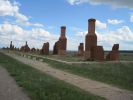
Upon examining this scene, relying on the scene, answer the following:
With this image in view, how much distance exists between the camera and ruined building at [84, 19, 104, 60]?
3669 cm

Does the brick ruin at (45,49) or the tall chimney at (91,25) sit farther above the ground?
the tall chimney at (91,25)

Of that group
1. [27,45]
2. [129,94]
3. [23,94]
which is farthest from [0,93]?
[27,45]

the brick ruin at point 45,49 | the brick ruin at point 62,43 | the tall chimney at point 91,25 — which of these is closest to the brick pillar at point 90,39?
the tall chimney at point 91,25

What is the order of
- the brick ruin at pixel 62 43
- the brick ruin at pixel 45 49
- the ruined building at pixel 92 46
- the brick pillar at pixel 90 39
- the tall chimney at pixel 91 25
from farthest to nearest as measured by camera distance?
the brick ruin at pixel 45 49
the brick ruin at pixel 62 43
the tall chimney at pixel 91 25
the brick pillar at pixel 90 39
the ruined building at pixel 92 46

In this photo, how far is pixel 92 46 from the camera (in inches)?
1460

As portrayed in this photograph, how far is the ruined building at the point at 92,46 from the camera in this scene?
36694 mm

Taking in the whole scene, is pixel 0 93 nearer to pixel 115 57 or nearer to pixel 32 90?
pixel 32 90

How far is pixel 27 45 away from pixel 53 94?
8471 cm

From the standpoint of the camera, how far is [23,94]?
1276cm

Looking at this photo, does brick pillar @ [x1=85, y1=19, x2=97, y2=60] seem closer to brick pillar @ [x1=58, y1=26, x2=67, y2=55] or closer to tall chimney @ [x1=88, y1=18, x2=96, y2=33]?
tall chimney @ [x1=88, y1=18, x2=96, y2=33]

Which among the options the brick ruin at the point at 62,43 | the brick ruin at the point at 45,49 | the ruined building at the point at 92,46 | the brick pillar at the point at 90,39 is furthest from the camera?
the brick ruin at the point at 45,49

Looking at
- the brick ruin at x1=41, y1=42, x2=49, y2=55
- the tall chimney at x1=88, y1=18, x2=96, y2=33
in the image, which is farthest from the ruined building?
the brick ruin at x1=41, y1=42, x2=49, y2=55

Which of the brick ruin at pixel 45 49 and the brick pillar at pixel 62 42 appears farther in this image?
the brick ruin at pixel 45 49

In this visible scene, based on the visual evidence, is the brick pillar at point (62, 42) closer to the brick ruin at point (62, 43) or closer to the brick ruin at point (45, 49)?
the brick ruin at point (62, 43)
